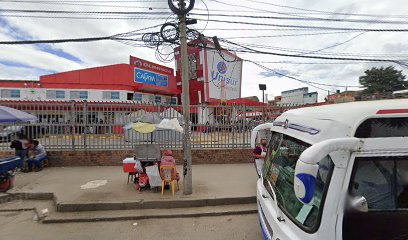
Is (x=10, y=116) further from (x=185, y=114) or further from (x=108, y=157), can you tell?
(x=185, y=114)

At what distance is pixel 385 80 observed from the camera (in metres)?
35.7

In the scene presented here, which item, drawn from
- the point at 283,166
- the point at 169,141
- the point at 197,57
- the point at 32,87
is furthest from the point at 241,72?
the point at 283,166

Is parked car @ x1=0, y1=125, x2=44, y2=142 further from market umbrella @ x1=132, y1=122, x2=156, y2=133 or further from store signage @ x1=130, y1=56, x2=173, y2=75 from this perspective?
store signage @ x1=130, y1=56, x2=173, y2=75

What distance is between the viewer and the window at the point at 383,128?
1.92 m

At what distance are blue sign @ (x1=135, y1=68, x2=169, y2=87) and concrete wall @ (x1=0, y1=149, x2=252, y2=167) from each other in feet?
52.3

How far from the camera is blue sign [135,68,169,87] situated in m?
24.4

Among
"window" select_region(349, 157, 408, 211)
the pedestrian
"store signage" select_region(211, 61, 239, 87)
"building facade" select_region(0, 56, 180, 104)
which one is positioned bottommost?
the pedestrian

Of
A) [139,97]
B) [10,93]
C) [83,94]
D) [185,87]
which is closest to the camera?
[185,87]

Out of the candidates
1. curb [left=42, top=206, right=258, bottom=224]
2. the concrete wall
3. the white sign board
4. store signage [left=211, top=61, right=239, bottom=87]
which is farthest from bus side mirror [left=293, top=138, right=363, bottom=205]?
store signage [left=211, top=61, right=239, bottom=87]

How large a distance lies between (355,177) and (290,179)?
2.42 ft

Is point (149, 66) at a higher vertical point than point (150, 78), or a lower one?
higher

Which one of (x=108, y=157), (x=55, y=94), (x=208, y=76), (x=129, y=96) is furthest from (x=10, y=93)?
(x=108, y=157)

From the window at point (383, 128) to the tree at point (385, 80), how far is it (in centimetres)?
3943

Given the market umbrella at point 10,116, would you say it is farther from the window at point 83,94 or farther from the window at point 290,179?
the window at point 83,94
